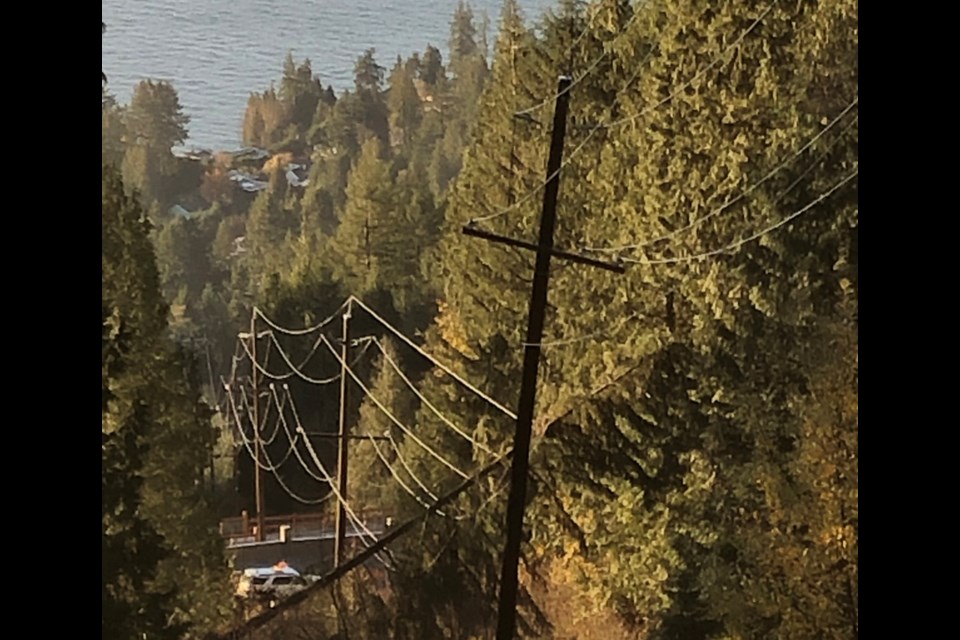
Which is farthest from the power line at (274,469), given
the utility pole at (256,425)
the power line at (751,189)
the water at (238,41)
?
the power line at (751,189)

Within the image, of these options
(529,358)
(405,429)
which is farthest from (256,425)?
(529,358)

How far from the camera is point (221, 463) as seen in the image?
1.27 m

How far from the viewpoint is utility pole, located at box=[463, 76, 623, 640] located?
129cm

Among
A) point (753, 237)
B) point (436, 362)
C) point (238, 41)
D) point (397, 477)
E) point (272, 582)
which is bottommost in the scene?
point (272, 582)

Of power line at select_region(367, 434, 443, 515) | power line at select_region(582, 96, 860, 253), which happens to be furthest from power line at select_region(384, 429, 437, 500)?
power line at select_region(582, 96, 860, 253)

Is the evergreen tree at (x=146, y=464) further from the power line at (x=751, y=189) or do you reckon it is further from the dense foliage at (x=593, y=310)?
the power line at (x=751, y=189)

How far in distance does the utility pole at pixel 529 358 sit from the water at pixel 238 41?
13cm

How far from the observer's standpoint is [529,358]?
1304 millimetres

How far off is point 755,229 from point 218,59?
60 centimetres

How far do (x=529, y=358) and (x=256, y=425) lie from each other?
30 cm

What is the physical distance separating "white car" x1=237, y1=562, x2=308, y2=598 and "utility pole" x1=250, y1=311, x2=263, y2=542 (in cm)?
4

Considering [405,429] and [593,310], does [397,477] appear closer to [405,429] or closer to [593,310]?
[405,429]
